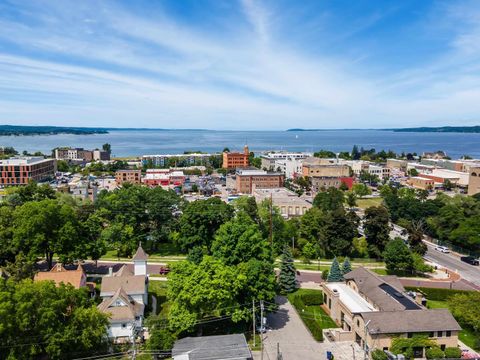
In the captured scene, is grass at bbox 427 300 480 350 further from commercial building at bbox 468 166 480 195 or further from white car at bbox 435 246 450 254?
commercial building at bbox 468 166 480 195

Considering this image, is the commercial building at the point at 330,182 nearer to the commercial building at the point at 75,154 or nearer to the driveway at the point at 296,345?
the driveway at the point at 296,345

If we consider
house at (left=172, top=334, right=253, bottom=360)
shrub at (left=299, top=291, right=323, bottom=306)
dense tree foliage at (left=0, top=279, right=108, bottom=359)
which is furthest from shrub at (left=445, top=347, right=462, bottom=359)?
dense tree foliage at (left=0, top=279, right=108, bottom=359)

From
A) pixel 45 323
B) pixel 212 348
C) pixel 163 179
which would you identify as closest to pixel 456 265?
pixel 212 348

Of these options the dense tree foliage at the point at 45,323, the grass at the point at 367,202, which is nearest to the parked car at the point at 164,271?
the dense tree foliage at the point at 45,323

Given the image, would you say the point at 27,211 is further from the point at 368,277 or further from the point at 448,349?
the point at 448,349

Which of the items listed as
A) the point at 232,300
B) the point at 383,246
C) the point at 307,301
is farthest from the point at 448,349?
the point at 383,246
